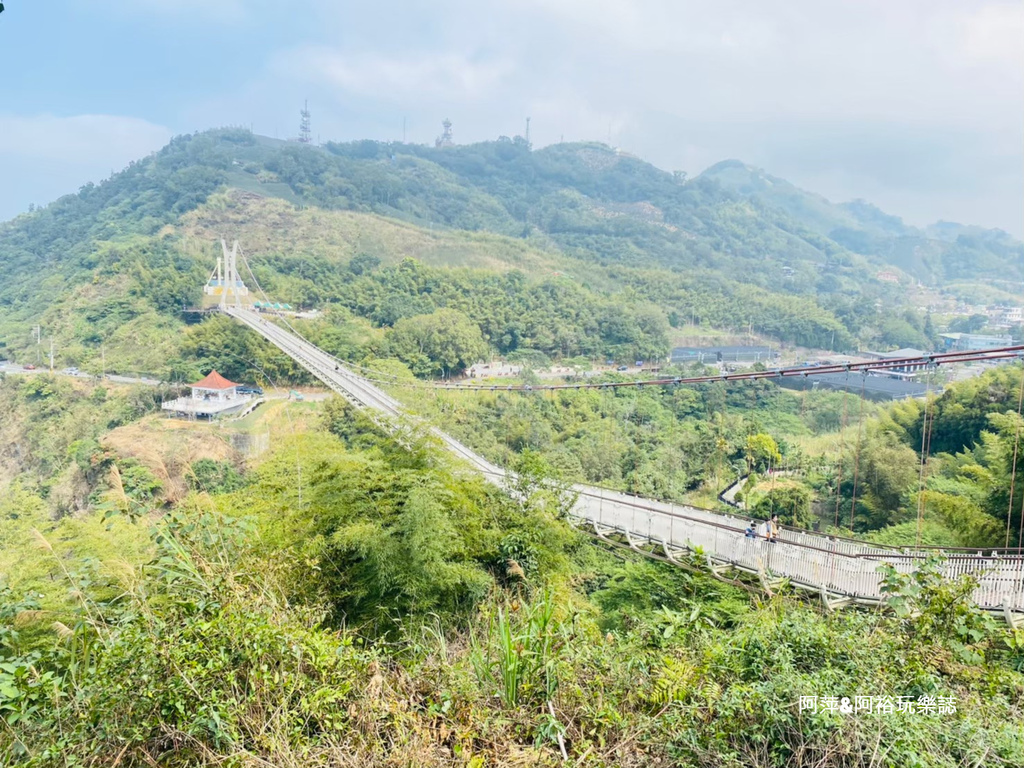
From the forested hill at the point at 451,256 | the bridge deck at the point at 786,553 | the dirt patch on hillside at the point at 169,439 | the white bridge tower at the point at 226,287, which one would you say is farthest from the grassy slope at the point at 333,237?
the bridge deck at the point at 786,553

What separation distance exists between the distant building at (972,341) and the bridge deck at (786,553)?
39865 millimetres

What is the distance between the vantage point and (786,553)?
5.55 m

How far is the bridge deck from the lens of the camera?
4480 mm

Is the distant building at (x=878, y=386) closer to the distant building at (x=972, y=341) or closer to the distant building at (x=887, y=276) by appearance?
the distant building at (x=972, y=341)

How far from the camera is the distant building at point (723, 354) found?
104 ft

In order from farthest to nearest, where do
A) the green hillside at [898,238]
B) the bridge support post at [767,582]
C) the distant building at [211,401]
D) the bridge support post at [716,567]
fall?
the green hillside at [898,238] < the distant building at [211,401] < the bridge support post at [716,567] < the bridge support post at [767,582]

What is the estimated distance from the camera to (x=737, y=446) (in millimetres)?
15383

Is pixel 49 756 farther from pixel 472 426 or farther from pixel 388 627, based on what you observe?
pixel 472 426

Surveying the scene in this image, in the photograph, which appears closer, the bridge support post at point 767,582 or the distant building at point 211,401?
the bridge support post at point 767,582

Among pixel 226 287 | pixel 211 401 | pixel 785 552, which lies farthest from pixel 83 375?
pixel 785 552

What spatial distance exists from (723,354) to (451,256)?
19.7 meters

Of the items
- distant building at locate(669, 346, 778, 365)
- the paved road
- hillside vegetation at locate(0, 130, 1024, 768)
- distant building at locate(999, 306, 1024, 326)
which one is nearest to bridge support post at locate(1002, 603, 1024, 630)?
hillside vegetation at locate(0, 130, 1024, 768)

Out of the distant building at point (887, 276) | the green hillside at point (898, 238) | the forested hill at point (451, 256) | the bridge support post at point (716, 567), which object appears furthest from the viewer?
the green hillside at point (898, 238)

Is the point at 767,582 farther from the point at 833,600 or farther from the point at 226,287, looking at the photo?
the point at 226,287
